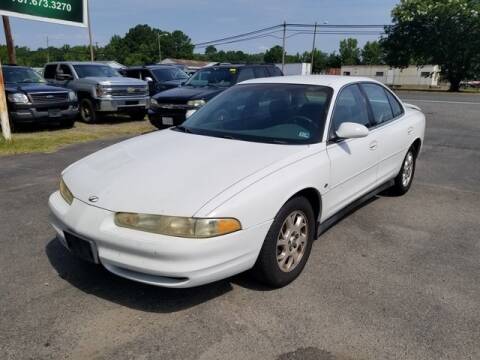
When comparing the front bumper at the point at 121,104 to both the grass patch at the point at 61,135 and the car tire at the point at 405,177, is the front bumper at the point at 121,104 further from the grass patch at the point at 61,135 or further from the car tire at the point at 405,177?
the car tire at the point at 405,177

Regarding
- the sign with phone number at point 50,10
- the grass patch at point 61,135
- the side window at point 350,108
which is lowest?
the grass patch at point 61,135

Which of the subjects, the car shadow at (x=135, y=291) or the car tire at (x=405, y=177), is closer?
the car shadow at (x=135, y=291)

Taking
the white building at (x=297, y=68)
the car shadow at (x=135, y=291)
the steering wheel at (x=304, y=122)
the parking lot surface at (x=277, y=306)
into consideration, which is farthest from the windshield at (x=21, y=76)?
the white building at (x=297, y=68)

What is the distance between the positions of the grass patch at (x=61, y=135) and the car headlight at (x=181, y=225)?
678 cm

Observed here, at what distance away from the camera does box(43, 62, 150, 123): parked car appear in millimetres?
11914

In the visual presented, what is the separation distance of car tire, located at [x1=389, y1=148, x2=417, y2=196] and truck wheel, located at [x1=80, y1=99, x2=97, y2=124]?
9442mm

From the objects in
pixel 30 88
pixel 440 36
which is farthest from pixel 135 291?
pixel 440 36

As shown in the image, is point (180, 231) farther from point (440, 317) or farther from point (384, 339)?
point (440, 317)

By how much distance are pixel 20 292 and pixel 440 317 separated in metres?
3.00

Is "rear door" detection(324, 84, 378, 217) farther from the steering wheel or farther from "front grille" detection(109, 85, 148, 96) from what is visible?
"front grille" detection(109, 85, 148, 96)

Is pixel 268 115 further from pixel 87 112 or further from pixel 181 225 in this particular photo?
pixel 87 112

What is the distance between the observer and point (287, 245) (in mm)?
3146

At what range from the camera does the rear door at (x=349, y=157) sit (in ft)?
11.8

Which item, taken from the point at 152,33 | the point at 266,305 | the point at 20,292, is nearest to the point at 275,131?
the point at 266,305
